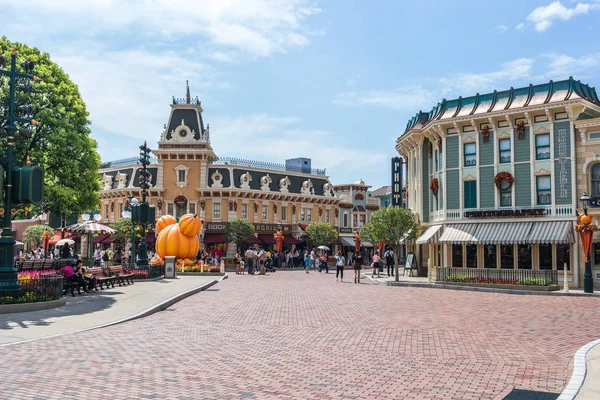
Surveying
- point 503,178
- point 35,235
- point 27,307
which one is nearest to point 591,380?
point 27,307

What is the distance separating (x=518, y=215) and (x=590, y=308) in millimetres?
13220

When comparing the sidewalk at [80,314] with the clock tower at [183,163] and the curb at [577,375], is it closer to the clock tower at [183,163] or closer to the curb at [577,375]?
the curb at [577,375]

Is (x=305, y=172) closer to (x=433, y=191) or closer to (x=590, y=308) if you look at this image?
(x=433, y=191)

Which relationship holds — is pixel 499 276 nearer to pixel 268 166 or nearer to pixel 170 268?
pixel 170 268

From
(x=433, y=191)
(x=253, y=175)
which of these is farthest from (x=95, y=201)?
(x=253, y=175)

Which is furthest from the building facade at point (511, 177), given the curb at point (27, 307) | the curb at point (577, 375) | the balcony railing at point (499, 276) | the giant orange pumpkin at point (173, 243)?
the curb at point (27, 307)

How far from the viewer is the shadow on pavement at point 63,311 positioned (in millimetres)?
13016

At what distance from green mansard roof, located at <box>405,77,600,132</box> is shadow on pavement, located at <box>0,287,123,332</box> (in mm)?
23312

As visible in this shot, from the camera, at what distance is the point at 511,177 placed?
104 ft

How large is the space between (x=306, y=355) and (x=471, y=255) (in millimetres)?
25185

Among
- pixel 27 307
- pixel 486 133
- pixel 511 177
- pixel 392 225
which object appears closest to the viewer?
pixel 27 307

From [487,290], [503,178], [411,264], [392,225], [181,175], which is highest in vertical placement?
[181,175]

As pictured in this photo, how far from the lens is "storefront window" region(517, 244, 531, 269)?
31000 millimetres

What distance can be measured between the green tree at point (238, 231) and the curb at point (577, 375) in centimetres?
4665
